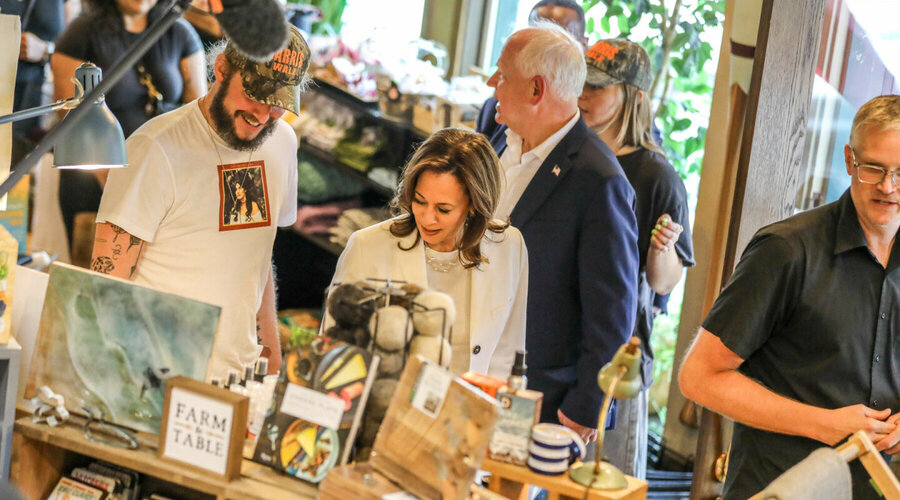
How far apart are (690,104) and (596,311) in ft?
8.84

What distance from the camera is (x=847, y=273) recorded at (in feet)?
7.81

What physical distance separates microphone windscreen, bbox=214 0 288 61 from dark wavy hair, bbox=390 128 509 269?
3.05ft

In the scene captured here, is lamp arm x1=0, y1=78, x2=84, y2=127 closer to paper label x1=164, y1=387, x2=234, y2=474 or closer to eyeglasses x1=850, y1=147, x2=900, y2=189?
paper label x1=164, y1=387, x2=234, y2=474

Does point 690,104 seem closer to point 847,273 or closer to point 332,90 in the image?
point 332,90

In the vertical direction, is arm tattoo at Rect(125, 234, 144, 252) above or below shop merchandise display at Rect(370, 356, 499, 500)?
above

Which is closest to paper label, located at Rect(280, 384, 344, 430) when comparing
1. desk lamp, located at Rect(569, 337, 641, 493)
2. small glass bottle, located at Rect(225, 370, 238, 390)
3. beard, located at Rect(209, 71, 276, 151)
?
small glass bottle, located at Rect(225, 370, 238, 390)

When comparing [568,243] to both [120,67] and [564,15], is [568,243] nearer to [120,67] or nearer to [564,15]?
[120,67]

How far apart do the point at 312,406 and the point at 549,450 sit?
1.52 ft

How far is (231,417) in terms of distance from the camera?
1.87m

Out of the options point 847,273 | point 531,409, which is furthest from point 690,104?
point 531,409

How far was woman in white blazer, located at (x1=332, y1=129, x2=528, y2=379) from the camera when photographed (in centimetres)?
257

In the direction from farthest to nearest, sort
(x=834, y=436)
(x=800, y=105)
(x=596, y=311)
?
(x=800, y=105) < (x=596, y=311) < (x=834, y=436)

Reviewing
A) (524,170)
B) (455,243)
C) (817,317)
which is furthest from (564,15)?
(817,317)

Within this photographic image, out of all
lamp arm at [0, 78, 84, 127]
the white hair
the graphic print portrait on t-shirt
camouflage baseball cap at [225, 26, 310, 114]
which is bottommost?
the graphic print portrait on t-shirt
